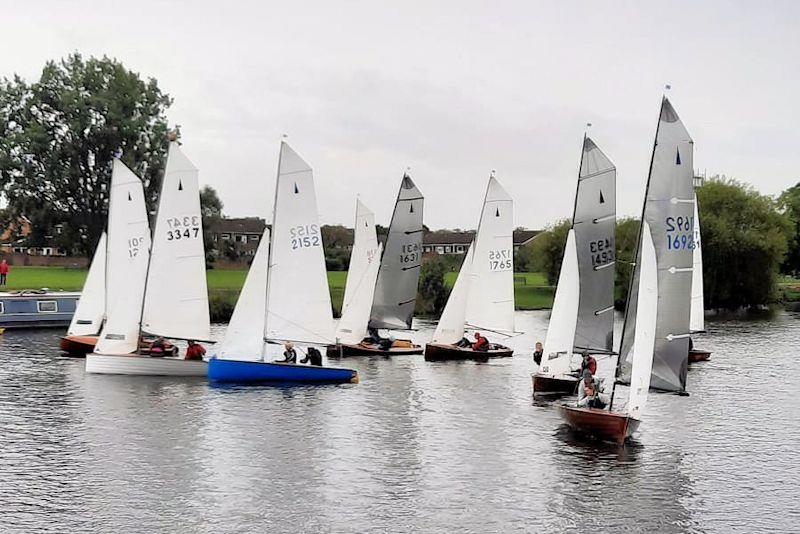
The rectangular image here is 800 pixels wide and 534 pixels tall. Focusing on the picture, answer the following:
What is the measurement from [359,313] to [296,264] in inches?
536

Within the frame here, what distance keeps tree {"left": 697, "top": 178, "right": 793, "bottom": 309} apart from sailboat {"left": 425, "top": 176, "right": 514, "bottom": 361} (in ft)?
183

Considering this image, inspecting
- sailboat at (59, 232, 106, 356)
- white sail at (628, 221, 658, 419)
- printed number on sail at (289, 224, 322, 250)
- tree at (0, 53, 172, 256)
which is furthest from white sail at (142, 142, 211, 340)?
tree at (0, 53, 172, 256)

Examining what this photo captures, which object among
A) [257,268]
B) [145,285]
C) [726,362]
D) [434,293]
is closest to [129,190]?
[145,285]

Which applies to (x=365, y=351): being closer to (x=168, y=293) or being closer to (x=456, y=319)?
(x=456, y=319)

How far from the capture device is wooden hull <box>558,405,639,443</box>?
1320 inches

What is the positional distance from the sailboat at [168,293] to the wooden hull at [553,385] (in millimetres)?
15867

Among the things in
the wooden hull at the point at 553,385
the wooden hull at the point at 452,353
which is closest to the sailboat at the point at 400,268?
the wooden hull at the point at 452,353

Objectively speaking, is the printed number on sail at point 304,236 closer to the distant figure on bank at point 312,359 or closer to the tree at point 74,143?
the distant figure on bank at point 312,359

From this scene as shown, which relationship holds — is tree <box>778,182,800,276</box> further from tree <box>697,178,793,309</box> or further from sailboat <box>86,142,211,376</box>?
sailboat <box>86,142,211,376</box>

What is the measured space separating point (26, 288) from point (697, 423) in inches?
2764

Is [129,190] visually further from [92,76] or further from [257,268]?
[92,76]

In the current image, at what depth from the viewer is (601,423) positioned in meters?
34.0

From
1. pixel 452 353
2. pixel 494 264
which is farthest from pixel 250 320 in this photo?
pixel 494 264

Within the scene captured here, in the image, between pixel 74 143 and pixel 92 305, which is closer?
pixel 92 305
